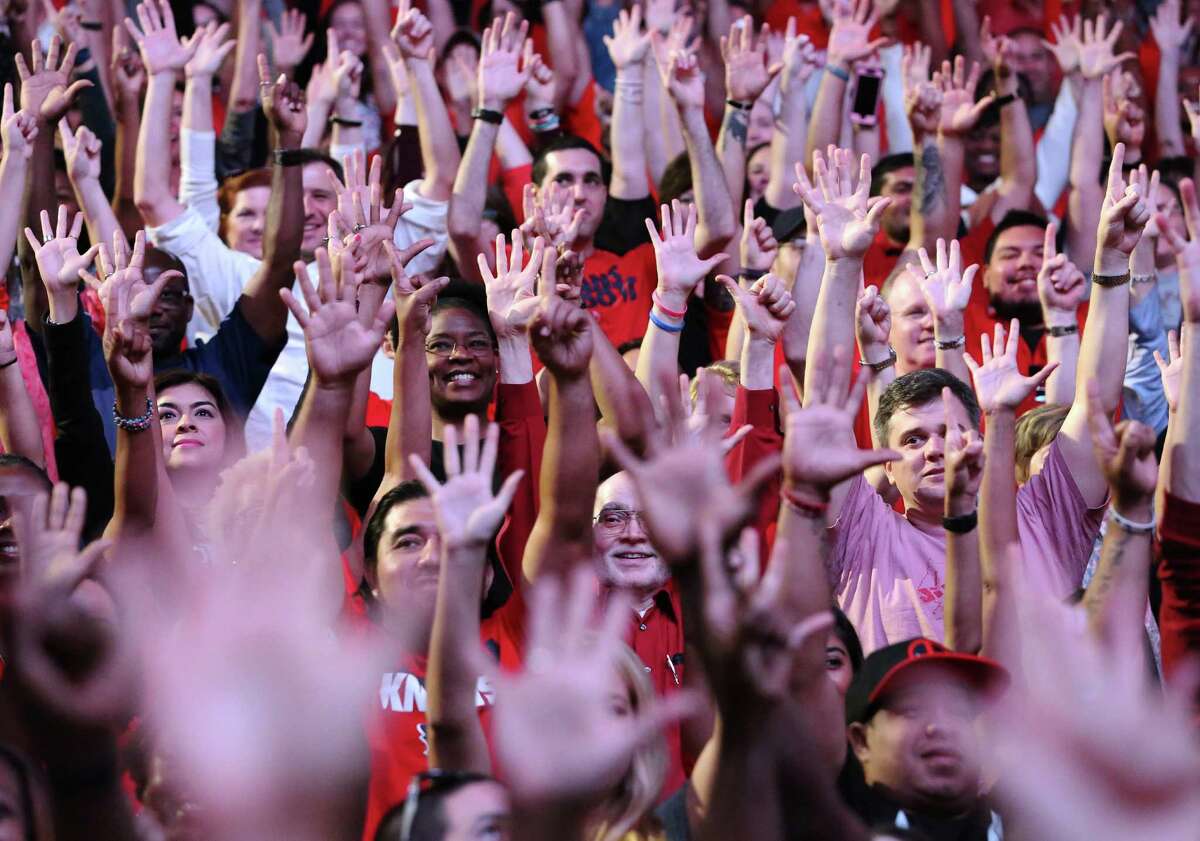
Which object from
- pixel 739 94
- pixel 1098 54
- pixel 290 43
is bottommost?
pixel 739 94

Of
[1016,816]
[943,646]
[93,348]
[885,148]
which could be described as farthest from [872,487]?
[885,148]

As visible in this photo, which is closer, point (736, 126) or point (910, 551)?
point (910, 551)

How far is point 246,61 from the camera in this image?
630cm

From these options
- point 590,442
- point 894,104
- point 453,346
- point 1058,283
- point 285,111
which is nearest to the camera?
point 590,442

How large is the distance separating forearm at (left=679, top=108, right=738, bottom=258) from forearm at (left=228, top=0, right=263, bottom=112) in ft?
6.37

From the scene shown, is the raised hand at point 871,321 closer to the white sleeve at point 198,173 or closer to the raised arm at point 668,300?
the raised arm at point 668,300

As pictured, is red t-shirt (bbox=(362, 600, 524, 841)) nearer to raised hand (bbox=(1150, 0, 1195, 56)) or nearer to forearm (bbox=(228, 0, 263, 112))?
forearm (bbox=(228, 0, 263, 112))

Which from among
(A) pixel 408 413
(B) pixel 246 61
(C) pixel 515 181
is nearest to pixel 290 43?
(B) pixel 246 61

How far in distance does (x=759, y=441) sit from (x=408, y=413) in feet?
2.67

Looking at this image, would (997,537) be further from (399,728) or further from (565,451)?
(399,728)

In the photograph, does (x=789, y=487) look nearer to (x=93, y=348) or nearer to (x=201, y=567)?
(x=201, y=567)

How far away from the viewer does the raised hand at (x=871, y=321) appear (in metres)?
4.29

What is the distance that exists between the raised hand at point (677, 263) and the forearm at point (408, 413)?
0.80 m

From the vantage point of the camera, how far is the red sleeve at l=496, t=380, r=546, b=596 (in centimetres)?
370
